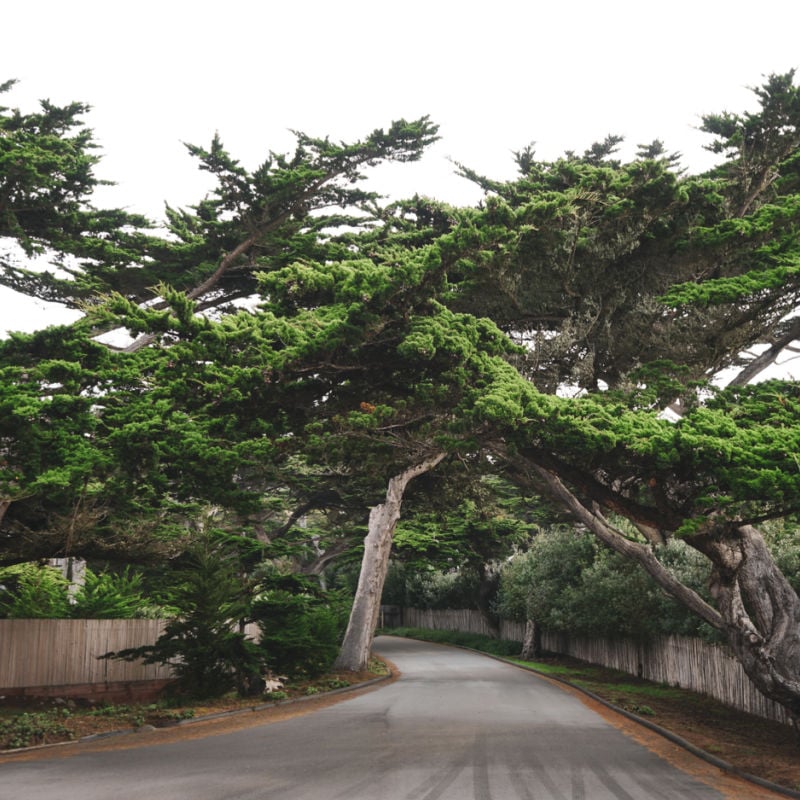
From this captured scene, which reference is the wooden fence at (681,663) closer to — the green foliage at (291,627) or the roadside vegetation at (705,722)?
the roadside vegetation at (705,722)

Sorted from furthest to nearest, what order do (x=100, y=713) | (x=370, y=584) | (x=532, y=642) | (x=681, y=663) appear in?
(x=532, y=642) → (x=370, y=584) → (x=681, y=663) → (x=100, y=713)

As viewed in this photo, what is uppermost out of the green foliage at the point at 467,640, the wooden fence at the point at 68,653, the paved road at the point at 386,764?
the wooden fence at the point at 68,653

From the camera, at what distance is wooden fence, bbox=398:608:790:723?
1623 centimetres

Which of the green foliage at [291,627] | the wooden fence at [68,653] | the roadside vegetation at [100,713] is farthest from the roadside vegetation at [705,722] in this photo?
the wooden fence at [68,653]

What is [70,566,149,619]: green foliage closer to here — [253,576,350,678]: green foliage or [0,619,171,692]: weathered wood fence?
[0,619,171,692]: weathered wood fence

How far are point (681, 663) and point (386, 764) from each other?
12854 millimetres

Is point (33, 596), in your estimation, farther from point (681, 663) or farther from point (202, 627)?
point (681, 663)

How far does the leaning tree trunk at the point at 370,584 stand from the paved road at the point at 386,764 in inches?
356

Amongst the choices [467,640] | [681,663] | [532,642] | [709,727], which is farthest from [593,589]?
[467,640]

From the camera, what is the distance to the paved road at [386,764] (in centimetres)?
884

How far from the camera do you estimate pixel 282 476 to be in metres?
27.2

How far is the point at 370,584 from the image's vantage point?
26281 millimetres

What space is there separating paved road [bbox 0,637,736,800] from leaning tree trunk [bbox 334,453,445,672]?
9052 millimetres

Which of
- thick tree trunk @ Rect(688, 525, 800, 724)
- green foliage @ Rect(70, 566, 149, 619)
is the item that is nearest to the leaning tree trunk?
green foliage @ Rect(70, 566, 149, 619)
